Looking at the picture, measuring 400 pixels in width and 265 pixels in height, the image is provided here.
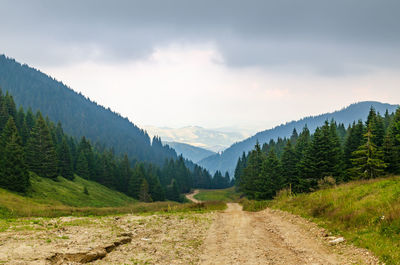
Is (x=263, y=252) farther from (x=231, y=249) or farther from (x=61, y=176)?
(x=61, y=176)

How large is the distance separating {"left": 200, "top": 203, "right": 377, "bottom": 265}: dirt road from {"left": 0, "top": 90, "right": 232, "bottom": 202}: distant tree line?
151ft

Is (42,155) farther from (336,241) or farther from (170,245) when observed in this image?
(336,241)

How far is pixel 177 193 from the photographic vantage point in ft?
359

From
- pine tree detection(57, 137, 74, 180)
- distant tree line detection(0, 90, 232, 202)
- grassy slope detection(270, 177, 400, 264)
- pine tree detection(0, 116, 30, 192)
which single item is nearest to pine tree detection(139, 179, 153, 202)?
distant tree line detection(0, 90, 232, 202)

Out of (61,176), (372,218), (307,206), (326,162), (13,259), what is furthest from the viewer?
(61,176)

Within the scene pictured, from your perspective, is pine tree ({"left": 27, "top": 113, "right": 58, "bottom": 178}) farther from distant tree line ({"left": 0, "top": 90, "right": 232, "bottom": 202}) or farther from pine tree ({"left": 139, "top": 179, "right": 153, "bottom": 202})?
pine tree ({"left": 139, "top": 179, "right": 153, "bottom": 202})

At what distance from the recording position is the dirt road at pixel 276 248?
35.4 feet

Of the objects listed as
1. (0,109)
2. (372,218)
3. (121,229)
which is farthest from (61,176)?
(372,218)

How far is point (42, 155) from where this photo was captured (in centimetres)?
6600

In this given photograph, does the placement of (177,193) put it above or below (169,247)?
below

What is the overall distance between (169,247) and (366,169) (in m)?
38.6

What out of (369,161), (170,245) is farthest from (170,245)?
(369,161)

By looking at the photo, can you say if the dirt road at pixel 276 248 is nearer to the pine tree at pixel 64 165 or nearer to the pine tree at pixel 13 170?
the pine tree at pixel 13 170

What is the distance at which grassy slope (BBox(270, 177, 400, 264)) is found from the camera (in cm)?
1130
